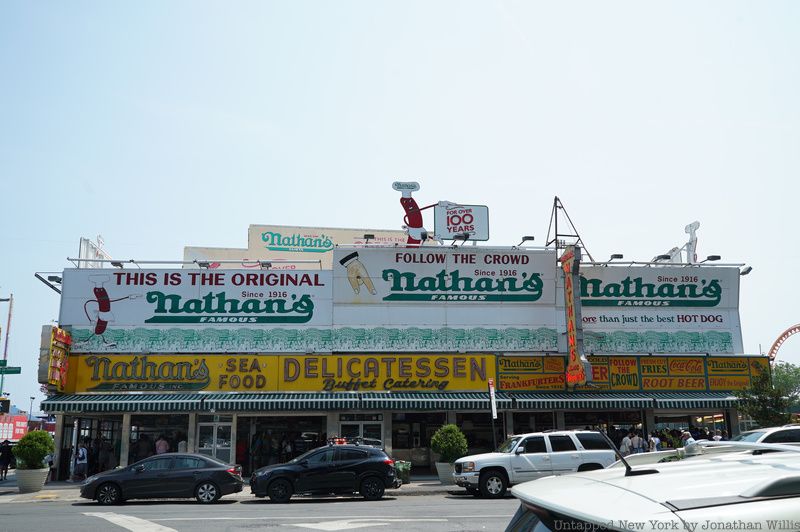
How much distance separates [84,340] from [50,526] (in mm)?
14964

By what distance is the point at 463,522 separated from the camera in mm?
14461

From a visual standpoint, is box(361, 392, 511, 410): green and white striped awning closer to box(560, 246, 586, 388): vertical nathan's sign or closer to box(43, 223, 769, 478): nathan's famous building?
box(43, 223, 769, 478): nathan's famous building

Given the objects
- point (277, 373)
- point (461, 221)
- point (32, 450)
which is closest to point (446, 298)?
point (461, 221)

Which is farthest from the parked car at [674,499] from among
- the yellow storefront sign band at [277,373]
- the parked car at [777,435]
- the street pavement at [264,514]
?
the yellow storefront sign band at [277,373]

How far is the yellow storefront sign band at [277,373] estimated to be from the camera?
27609 millimetres

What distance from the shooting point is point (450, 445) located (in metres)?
24.6

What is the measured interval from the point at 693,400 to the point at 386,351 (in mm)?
11934

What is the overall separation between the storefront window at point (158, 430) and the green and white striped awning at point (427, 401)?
7.11 metres

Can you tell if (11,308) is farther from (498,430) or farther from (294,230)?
(498,430)

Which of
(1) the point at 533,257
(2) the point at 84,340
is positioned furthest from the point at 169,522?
(1) the point at 533,257

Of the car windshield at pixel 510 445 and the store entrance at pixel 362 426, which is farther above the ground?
the store entrance at pixel 362 426

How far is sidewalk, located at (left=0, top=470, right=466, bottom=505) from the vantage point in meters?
21.9

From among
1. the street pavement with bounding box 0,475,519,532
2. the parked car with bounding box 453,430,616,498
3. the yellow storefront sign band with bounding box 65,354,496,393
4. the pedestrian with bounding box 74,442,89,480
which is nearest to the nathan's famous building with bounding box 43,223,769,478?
the yellow storefront sign band with bounding box 65,354,496,393

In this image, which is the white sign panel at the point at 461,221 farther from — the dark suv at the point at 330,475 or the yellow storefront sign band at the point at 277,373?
the dark suv at the point at 330,475
